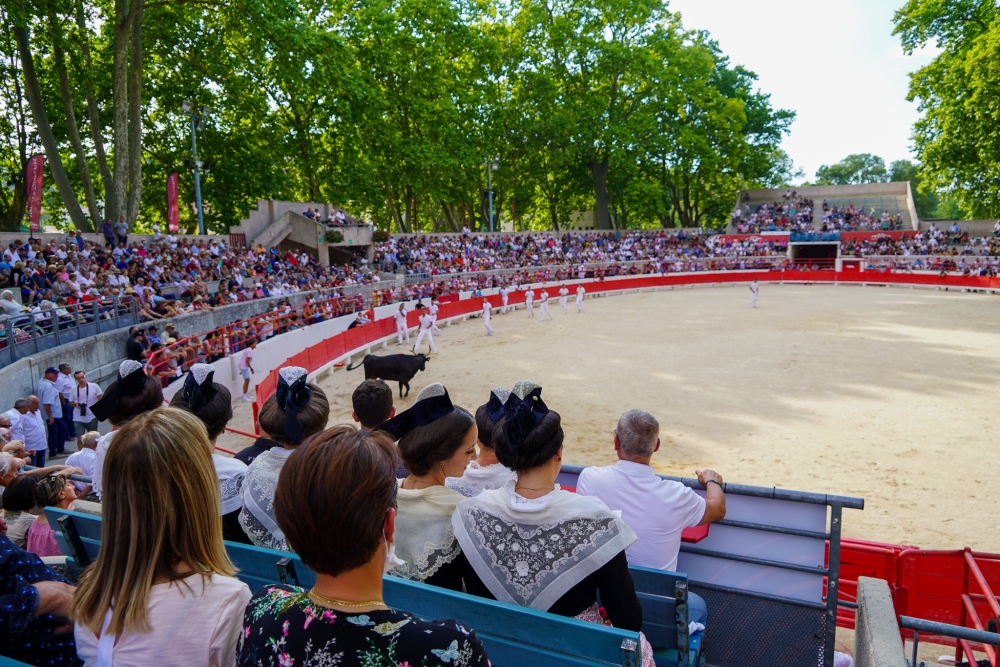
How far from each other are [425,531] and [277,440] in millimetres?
1711

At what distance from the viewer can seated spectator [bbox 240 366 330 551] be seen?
3.42m

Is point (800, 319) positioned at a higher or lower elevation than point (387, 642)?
lower

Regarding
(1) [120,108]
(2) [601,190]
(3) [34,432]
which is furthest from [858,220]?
(3) [34,432]

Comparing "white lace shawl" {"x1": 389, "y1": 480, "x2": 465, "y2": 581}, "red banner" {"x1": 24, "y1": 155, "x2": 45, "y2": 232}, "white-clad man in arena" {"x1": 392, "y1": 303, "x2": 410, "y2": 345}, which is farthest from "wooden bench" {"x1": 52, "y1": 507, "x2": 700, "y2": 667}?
"red banner" {"x1": 24, "y1": 155, "x2": 45, "y2": 232}

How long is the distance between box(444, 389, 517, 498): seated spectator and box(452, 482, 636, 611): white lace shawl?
56 centimetres

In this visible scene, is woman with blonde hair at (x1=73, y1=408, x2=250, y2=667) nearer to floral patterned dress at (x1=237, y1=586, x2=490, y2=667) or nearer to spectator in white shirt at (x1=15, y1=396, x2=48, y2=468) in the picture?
floral patterned dress at (x1=237, y1=586, x2=490, y2=667)

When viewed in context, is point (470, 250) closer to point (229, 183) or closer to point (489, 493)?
point (229, 183)

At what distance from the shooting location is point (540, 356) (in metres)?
18.8

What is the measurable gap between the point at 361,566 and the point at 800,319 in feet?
83.7

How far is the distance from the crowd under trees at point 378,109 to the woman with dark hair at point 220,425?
21.4m

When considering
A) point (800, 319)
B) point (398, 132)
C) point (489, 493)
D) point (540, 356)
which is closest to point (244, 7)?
point (540, 356)

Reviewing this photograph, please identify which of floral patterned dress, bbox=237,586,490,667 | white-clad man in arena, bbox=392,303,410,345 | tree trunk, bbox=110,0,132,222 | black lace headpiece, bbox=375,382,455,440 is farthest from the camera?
white-clad man in arena, bbox=392,303,410,345

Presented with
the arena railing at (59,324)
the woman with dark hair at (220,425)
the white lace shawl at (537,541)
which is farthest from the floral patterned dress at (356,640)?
the arena railing at (59,324)

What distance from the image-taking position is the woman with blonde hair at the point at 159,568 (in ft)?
6.23
